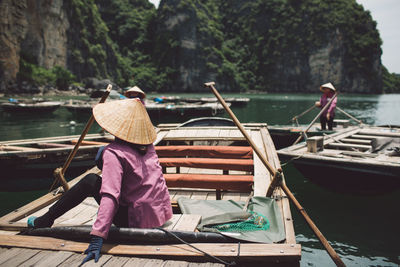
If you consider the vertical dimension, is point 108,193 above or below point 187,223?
above

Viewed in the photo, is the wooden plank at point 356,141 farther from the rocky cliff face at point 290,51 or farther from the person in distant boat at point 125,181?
the rocky cliff face at point 290,51

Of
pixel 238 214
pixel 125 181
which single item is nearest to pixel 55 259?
pixel 125 181

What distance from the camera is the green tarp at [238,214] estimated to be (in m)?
2.37

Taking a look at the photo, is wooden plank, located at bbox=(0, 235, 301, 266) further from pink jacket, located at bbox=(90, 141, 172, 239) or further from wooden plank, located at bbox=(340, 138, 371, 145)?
wooden plank, located at bbox=(340, 138, 371, 145)

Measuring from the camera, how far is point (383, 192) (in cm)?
549

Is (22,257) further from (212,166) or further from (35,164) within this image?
(35,164)

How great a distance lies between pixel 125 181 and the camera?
232cm

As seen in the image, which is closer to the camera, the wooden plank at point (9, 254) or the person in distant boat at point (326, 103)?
the wooden plank at point (9, 254)

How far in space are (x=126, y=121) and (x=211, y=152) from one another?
284 centimetres

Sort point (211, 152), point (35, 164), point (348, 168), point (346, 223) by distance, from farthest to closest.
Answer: point (35, 164) → point (348, 168) → point (346, 223) → point (211, 152)

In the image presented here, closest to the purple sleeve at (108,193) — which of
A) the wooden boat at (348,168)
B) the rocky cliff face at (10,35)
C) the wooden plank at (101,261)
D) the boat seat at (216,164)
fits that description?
the wooden plank at (101,261)

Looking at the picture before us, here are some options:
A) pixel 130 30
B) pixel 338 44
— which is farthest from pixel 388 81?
pixel 130 30

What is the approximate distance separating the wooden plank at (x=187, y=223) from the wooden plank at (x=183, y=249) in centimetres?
20

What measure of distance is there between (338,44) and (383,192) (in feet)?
343
